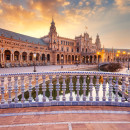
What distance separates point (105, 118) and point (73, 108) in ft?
3.34

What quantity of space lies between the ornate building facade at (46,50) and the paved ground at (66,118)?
25.2m

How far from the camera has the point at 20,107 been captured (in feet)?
10.3

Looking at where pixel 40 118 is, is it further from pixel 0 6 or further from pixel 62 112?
pixel 0 6

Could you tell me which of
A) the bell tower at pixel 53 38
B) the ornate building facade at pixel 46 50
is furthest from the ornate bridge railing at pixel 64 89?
the bell tower at pixel 53 38

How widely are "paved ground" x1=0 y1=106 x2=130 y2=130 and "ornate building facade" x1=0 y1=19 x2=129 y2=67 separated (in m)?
25.2

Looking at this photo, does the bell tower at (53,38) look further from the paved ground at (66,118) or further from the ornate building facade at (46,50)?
the paved ground at (66,118)

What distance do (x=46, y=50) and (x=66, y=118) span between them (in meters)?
40.9

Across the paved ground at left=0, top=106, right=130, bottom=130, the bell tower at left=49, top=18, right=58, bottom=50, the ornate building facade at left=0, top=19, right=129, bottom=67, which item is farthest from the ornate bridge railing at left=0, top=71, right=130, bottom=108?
the bell tower at left=49, top=18, right=58, bottom=50

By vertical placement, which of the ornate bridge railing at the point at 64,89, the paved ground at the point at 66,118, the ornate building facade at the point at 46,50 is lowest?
the paved ground at the point at 66,118

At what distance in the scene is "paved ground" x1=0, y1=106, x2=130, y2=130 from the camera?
2.22m

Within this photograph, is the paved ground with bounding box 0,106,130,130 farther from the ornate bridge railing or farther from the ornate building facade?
the ornate building facade

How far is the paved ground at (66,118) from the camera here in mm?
2225

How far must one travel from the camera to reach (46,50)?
41.7 metres

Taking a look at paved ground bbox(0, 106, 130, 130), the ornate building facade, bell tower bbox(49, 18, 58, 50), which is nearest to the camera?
paved ground bbox(0, 106, 130, 130)
